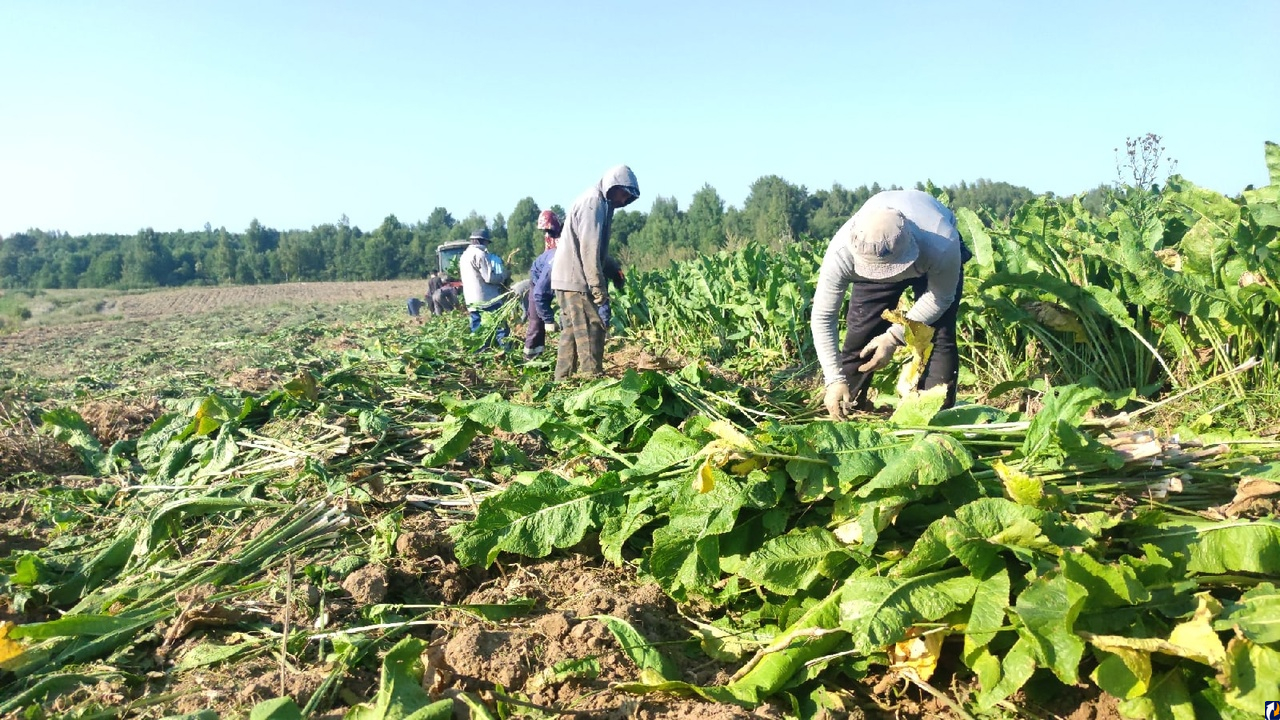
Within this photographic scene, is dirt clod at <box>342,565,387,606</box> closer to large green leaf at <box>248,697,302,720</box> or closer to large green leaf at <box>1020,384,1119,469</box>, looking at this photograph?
large green leaf at <box>248,697,302,720</box>

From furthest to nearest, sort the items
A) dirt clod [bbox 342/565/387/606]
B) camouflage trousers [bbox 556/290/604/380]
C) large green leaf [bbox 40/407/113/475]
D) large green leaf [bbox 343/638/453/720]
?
camouflage trousers [bbox 556/290/604/380] < large green leaf [bbox 40/407/113/475] < dirt clod [bbox 342/565/387/606] < large green leaf [bbox 343/638/453/720]

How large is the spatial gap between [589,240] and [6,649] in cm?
441

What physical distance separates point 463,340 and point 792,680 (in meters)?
6.74

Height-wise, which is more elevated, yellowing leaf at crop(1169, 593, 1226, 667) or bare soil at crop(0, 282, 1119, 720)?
yellowing leaf at crop(1169, 593, 1226, 667)

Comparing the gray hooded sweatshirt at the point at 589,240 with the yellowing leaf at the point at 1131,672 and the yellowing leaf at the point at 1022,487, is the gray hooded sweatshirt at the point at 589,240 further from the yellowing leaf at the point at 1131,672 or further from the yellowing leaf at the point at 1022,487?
the yellowing leaf at the point at 1131,672

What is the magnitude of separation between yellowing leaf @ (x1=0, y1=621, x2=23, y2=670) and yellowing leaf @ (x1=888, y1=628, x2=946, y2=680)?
2.62 m

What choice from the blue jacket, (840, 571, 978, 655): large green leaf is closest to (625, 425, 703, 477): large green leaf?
(840, 571, 978, 655): large green leaf

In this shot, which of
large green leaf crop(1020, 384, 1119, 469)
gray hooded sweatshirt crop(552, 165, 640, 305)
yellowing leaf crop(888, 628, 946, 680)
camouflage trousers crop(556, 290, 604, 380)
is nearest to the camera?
yellowing leaf crop(888, 628, 946, 680)

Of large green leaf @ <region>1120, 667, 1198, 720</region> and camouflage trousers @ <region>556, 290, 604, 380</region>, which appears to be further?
camouflage trousers @ <region>556, 290, 604, 380</region>

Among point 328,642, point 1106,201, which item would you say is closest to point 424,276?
point 1106,201

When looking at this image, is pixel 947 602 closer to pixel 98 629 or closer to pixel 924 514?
pixel 924 514

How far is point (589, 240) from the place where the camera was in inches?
233

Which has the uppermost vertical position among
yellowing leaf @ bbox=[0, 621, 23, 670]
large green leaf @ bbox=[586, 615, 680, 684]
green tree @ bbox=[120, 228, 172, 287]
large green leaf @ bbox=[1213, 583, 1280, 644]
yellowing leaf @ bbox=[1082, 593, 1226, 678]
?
green tree @ bbox=[120, 228, 172, 287]

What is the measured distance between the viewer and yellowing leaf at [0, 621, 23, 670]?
2205 millimetres
